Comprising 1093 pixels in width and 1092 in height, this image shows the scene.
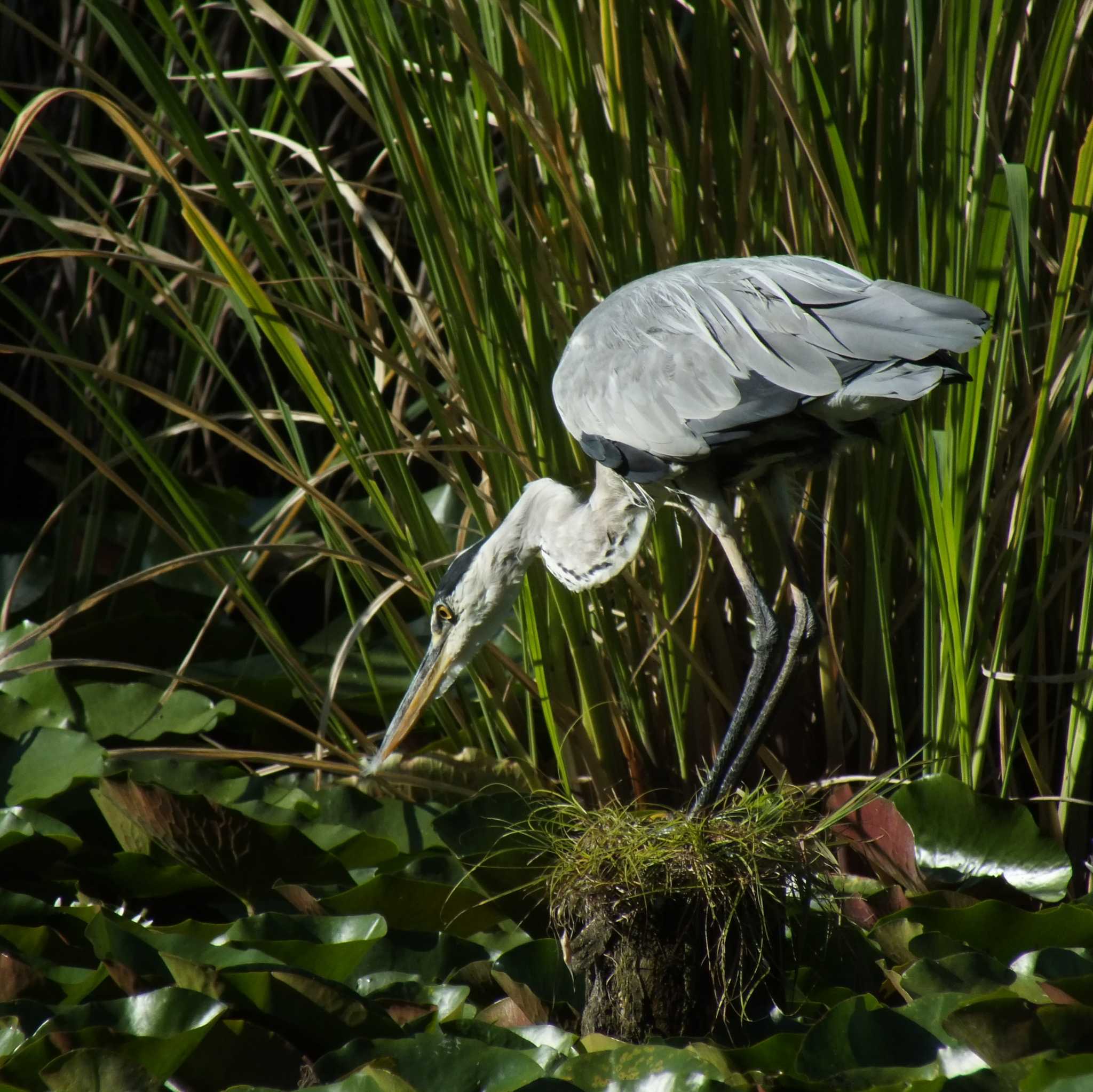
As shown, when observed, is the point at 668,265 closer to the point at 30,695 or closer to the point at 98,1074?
the point at 30,695

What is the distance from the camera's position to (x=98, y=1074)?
1339 millimetres

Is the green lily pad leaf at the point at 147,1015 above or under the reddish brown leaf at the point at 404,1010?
above

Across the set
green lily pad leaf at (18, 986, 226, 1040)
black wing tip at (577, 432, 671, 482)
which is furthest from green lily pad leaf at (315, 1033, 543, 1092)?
black wing tip at (577, 432, 671, 482)

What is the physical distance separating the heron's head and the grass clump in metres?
0.67

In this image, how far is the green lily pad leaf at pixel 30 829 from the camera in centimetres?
203

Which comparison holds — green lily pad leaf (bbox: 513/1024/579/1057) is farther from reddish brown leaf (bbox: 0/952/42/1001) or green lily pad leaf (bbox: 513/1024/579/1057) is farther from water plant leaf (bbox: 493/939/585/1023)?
reddish brown leaf (bbox: 0/952/42/1001)

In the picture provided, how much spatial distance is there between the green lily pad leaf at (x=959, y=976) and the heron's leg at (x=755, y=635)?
454 millimetres

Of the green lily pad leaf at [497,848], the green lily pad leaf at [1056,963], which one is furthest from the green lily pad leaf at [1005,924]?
the green lily pad leaf at [497,848]

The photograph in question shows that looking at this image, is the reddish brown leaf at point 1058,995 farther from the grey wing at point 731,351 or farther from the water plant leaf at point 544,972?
the grey wing at point 731,351

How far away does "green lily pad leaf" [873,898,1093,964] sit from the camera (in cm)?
171

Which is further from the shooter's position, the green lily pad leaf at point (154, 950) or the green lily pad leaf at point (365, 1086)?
the green lily pad leaf at point (154, 950)

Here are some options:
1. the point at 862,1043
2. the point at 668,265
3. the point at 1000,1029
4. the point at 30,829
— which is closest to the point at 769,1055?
the point at 862,1043

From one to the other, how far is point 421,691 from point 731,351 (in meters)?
0.91

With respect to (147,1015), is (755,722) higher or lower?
lower
